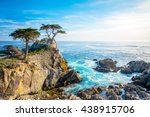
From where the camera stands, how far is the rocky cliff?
13.9m

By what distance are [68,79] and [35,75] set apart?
13.6 feet

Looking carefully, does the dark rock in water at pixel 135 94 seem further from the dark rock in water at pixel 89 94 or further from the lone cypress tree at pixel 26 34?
the lone cypress tree at pixel 26 34

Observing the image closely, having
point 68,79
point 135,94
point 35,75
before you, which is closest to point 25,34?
point 35,75

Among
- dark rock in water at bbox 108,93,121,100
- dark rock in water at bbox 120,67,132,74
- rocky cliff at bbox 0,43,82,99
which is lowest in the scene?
dark rock in water at bbox 120,67,132,74

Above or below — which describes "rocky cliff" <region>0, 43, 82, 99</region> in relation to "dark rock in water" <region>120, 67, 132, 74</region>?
above

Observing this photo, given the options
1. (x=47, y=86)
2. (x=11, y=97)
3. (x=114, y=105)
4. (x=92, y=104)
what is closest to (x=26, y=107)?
(x=92, y=104)

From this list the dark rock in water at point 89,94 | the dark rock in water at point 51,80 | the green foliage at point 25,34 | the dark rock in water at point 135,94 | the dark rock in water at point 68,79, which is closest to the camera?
the dark rock in water at point 89,94

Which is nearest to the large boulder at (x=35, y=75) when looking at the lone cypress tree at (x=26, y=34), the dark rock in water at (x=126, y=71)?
the lone cypress tree at (x=26, y=34)

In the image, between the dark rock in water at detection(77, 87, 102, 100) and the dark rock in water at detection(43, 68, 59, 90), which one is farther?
the dark rock in water at detection(43, 68, 59, 90)

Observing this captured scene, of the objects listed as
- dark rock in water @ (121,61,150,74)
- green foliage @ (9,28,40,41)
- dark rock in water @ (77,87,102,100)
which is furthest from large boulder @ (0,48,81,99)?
dark rock in water @ (121,61,150,74)

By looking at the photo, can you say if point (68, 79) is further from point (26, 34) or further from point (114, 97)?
point (114, 97)

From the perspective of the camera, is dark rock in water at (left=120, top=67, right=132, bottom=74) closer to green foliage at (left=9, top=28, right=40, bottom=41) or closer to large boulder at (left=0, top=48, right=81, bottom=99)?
large boulder at (left=0, top=48, right=81, bottom=99)

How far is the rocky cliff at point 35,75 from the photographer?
1392 centimetres

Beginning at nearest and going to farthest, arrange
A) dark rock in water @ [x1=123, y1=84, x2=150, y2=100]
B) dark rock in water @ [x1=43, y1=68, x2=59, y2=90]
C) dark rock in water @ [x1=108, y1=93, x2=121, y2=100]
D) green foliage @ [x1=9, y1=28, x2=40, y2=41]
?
dark rock in water @ [x1=108, y1=93, x2=121, y2=100]
dark rock in water @ [x1=123, y1=84, x2=150, y2=100]
green foliage @ [x1=9, y1=28, x2=40, y2=41]
dark rock in water @ [x1=43, y1=68, x2=59, y2=90]
